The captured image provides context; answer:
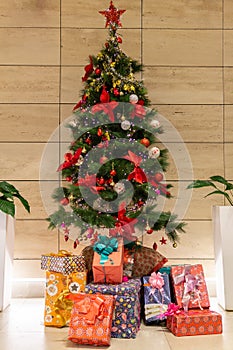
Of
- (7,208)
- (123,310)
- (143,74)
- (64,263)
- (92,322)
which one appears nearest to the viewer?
(92,322)

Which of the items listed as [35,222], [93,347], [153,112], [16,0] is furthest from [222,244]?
[16,0]

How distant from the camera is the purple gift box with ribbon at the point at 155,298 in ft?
7.94

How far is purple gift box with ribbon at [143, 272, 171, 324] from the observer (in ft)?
7.94

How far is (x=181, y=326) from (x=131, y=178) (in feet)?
2.93

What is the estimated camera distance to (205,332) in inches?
88.7

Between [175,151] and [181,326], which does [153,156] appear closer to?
[175,151]

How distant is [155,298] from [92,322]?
0.47m

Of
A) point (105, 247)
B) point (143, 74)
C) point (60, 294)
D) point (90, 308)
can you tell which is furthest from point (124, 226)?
point (143, 74)

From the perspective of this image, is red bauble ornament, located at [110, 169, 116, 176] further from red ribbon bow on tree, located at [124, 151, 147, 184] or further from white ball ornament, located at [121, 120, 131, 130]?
white ball ornament, located at [121, 120, 131, 130]

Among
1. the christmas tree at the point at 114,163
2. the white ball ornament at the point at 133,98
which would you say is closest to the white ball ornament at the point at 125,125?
the christmas tree at the point at 114,163

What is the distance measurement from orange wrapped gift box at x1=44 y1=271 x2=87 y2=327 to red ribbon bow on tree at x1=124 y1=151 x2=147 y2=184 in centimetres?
63

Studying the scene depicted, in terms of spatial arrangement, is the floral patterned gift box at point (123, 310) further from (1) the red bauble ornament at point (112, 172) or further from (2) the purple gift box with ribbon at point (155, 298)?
(1) the red bauble ornament at point (112, 172)

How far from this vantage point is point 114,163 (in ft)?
8.99

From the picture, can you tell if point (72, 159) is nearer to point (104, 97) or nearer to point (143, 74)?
point (104, 97)
